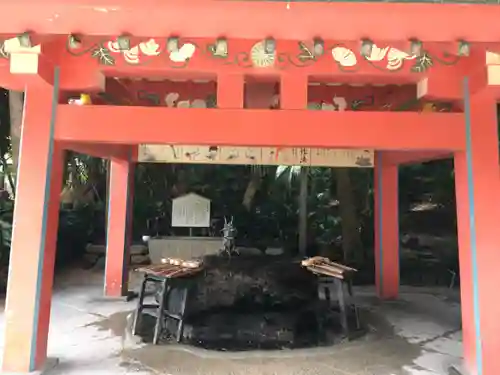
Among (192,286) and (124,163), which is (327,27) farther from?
(124,163)

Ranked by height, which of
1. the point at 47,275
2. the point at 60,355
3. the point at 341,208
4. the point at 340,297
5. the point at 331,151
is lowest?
the point at 60,355

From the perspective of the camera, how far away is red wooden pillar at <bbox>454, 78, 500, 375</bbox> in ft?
11.7

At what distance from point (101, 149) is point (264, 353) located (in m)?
3.31

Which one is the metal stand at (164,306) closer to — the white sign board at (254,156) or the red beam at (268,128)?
the red beam at (268,128)

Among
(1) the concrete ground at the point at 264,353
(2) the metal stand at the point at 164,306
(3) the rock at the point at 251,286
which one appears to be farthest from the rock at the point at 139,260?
(2) the metal stand at the point at 164,306

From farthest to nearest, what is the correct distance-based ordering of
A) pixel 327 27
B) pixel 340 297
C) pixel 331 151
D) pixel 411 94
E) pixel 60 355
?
pixel 331 151 → pixel 340 297 → pixel 411 94 → pixel 60 355 → pixel 327 27

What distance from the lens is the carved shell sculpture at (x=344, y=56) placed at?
3.58 m

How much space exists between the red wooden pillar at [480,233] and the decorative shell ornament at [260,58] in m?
1.70

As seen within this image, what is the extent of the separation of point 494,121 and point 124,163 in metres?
5.35

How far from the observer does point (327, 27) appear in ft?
9.03

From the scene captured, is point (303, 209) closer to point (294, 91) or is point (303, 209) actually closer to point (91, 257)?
point (91, 257)

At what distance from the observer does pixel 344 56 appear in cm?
361

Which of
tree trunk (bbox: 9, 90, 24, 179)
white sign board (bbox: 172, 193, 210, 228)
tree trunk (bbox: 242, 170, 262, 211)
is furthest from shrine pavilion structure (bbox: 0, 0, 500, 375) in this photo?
tree trunk (bbox: 242, 170, 262, 211)

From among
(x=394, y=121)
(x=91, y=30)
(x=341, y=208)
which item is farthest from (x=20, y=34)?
(x=341, y=208)
